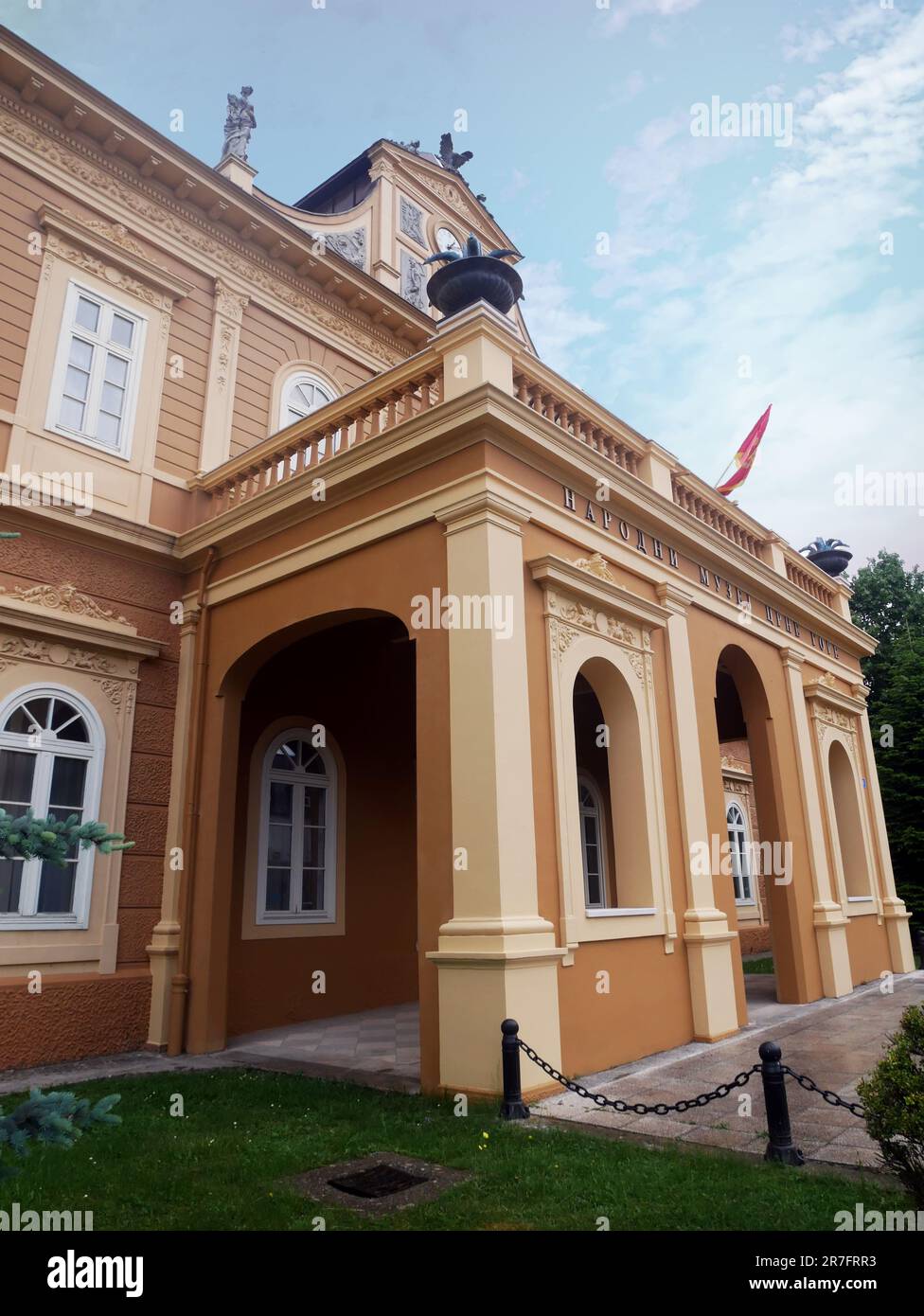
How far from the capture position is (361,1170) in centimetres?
474

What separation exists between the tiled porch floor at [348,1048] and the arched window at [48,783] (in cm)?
219

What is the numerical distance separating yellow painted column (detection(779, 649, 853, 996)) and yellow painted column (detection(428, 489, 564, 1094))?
19.0ft

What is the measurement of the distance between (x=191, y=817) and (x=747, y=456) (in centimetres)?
889

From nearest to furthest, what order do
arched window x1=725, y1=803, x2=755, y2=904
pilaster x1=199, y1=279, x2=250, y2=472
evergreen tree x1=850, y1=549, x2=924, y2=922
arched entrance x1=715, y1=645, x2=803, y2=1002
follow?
arched entrance x1=715, y1=645, x2=803, y2=1002 → pilaster x1=199, y1=279, x2=250, y2=472 → evergreen tree x1=850, y1=549, x2=924, y2=922 → arched window x1=725, y1=803, x2=755, y2=904

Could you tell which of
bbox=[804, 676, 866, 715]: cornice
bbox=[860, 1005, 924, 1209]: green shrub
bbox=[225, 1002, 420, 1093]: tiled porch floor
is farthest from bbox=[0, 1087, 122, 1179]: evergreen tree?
bbox=[804, 676, 866, 715]: cornice

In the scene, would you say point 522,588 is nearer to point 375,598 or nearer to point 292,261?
point 375,598

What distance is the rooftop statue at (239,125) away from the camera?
39.9 ft

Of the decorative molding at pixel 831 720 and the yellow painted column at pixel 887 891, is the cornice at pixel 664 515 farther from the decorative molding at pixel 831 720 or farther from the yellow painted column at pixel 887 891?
the yellow painted column at pixel 887 891

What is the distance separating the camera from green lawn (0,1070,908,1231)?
3.95 m

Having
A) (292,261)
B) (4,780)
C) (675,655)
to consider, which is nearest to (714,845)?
(675,655)

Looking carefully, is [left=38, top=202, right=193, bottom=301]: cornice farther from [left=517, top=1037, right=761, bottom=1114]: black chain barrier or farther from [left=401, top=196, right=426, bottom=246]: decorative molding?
[left=517, top=1037, right=761, bottom=1114]: black chain barrier

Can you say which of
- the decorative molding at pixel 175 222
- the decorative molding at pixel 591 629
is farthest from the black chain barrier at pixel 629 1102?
the decorative molding at pixel 175 222

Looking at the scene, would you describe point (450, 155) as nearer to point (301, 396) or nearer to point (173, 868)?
point (301, 396)
